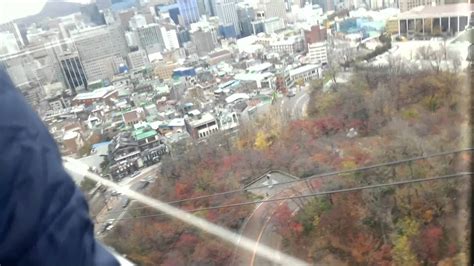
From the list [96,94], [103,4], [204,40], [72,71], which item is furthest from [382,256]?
[204,40]

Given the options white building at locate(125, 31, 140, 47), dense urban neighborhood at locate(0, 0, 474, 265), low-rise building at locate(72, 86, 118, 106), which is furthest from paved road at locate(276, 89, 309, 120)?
white building at locate(125, 31, 140, 47)

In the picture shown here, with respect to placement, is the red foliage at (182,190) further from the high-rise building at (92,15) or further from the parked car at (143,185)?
the high-rise building at (92,15)

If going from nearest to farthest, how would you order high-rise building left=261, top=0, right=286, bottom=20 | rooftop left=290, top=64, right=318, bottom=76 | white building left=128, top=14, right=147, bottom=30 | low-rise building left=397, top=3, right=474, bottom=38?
1. low-rise building left=397, top=3, right=474, bottom=38
2. rooftop left=290, top=64, right=318, bottom=76
3. white building left=128, top=14, right=147, bottom=30
4. high-rise building left=261, top=0, right=286, bottom=20

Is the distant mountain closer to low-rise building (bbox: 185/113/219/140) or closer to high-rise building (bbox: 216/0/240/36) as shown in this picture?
low-rise building (bbox: 185/113/219/140)

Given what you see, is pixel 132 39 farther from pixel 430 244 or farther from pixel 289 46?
pixel 430 244

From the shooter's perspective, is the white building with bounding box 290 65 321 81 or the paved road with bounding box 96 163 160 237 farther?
the white building with bounding box 290 65 321 81

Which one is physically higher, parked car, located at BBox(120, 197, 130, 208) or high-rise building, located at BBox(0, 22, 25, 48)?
high-rise building, located at BBox(0, 22, 25, 48)
